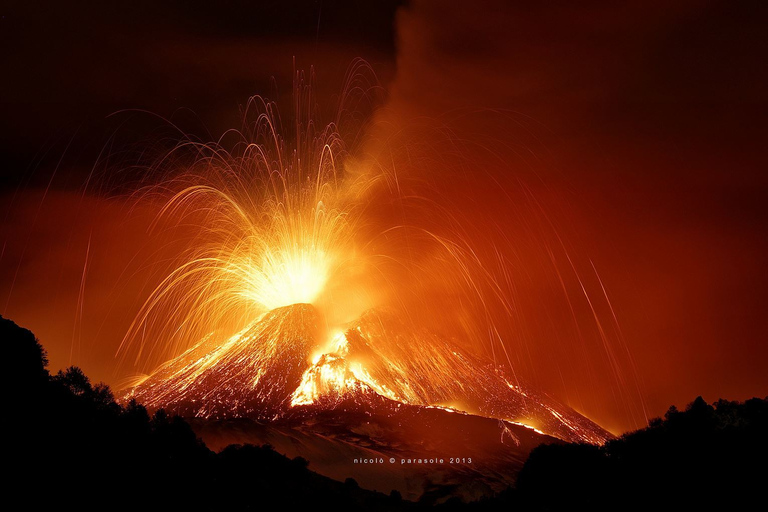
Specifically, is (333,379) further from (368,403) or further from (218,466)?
(218,466)

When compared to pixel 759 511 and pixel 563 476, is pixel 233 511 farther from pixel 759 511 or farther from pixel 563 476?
pixel 759 511

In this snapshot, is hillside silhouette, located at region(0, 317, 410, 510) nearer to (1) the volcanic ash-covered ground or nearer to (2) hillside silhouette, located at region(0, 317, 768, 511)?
(2) hillside silhouette, located at region(0, 317, 768, 511)

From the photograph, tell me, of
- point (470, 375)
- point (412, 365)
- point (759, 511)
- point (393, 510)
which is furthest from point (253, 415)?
point (759, 511)

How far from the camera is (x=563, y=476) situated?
32.0m

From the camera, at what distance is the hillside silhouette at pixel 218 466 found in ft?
78.4

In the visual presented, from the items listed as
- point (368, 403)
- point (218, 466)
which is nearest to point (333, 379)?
point (368, 403)

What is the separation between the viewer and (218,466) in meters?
31.9

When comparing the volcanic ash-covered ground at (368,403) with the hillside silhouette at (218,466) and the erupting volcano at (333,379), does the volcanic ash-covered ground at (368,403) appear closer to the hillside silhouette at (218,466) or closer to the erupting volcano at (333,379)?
the erupting volcano at (333,379)

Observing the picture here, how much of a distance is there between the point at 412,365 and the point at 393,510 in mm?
50145

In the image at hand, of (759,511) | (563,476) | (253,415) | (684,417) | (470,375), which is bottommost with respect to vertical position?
(759,511)

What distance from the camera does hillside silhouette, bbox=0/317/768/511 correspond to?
2389cm

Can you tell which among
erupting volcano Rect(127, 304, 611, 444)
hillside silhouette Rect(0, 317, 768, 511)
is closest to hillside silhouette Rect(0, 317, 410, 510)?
hillside silhouette Rect(0, 317, 768, 511)

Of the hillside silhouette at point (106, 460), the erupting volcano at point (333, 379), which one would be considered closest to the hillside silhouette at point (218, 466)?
the hillside silhouette at point (106, 460)

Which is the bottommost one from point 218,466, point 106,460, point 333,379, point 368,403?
point 106,460
